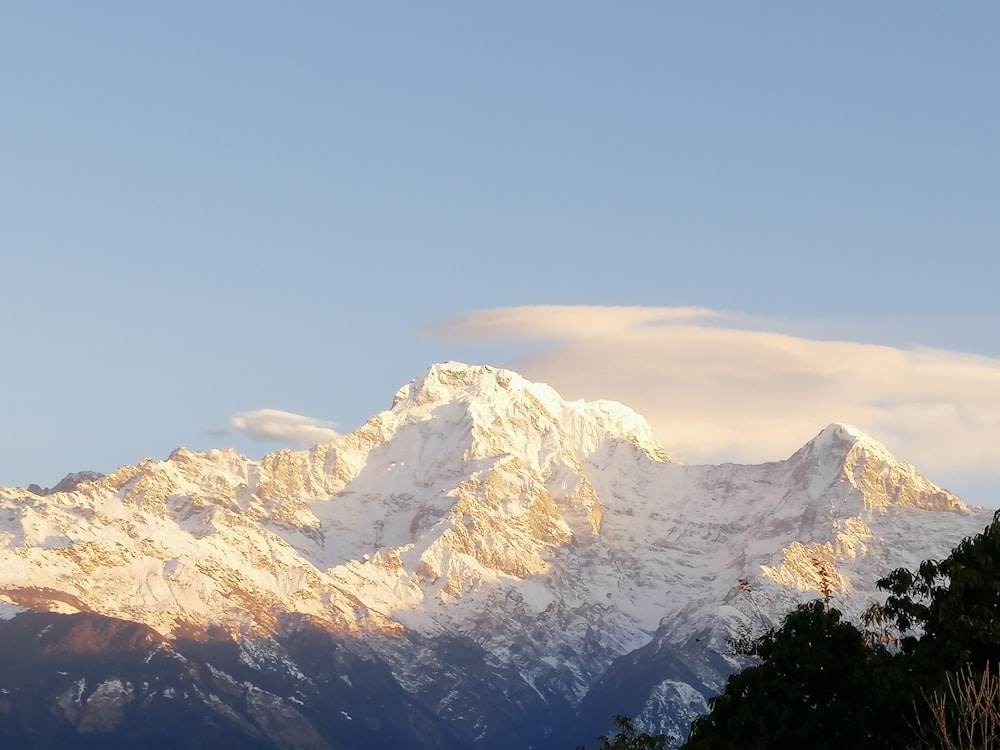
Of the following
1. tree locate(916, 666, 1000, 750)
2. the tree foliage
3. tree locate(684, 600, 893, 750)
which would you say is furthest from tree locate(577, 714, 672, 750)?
tree locate(916, 666, 1000, 750)

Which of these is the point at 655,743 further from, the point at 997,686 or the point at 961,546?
the point at 997,686

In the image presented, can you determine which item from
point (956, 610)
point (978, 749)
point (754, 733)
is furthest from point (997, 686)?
point (754, 733)

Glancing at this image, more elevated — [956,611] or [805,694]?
[956,611]

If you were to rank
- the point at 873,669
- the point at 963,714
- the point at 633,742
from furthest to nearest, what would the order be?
1. the point at 633,742
2. the point at 873,669
3. the point at 963,714

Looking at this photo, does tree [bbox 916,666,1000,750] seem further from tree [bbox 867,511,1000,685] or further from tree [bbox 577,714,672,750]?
tree [bbox 577,714,672,750]

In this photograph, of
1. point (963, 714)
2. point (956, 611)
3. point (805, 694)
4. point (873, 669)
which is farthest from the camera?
point (805, 694)

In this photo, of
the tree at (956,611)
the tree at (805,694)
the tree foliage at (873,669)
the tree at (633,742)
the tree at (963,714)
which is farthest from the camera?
the tree at (633,742)

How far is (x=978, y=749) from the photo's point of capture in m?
75.6

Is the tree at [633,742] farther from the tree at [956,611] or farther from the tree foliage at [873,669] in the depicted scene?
the tree at [956,611]

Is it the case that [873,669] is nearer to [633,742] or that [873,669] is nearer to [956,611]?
[956,611]

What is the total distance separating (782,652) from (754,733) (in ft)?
16.4

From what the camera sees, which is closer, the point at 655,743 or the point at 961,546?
the point at 961,546

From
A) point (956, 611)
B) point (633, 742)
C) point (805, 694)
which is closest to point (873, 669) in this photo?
point (805, 694)

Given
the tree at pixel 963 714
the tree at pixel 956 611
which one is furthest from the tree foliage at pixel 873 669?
the tree at pixel 963 714
